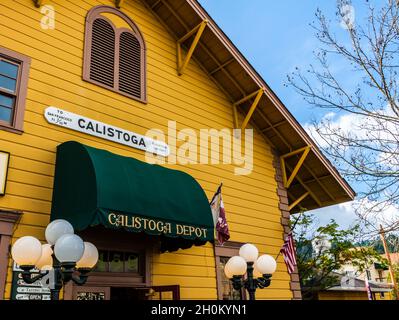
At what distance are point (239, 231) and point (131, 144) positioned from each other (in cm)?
344

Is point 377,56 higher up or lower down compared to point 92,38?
lower down

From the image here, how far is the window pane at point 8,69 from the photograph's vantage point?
7.09 m

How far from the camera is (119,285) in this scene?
24.2ft

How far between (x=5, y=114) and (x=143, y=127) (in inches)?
114

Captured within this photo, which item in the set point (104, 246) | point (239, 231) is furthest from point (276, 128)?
point (104, 246)

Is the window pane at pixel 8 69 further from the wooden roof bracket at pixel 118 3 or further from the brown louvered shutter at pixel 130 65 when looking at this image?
the wooden roof bracket at pixel 118 3

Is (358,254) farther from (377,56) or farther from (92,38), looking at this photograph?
(92,38)

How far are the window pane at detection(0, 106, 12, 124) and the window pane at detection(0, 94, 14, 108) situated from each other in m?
0.07

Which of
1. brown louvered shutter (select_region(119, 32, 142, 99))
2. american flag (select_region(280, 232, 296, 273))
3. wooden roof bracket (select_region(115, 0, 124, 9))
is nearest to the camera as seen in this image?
brown louvered shutter (select_region(119, 32, 142, 99))

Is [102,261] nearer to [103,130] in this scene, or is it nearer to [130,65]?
[103,130]

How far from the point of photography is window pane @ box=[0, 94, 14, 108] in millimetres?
6936

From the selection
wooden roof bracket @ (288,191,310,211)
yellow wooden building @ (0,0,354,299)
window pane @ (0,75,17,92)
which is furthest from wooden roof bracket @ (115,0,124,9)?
wooden roof bracket @ (288,191,310,211)

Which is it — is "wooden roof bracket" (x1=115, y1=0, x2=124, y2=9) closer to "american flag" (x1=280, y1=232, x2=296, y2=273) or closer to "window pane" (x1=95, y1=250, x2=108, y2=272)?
"window pane" (x1=95, y1=250, x2=108, y2=272)

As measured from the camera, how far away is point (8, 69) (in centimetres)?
715
